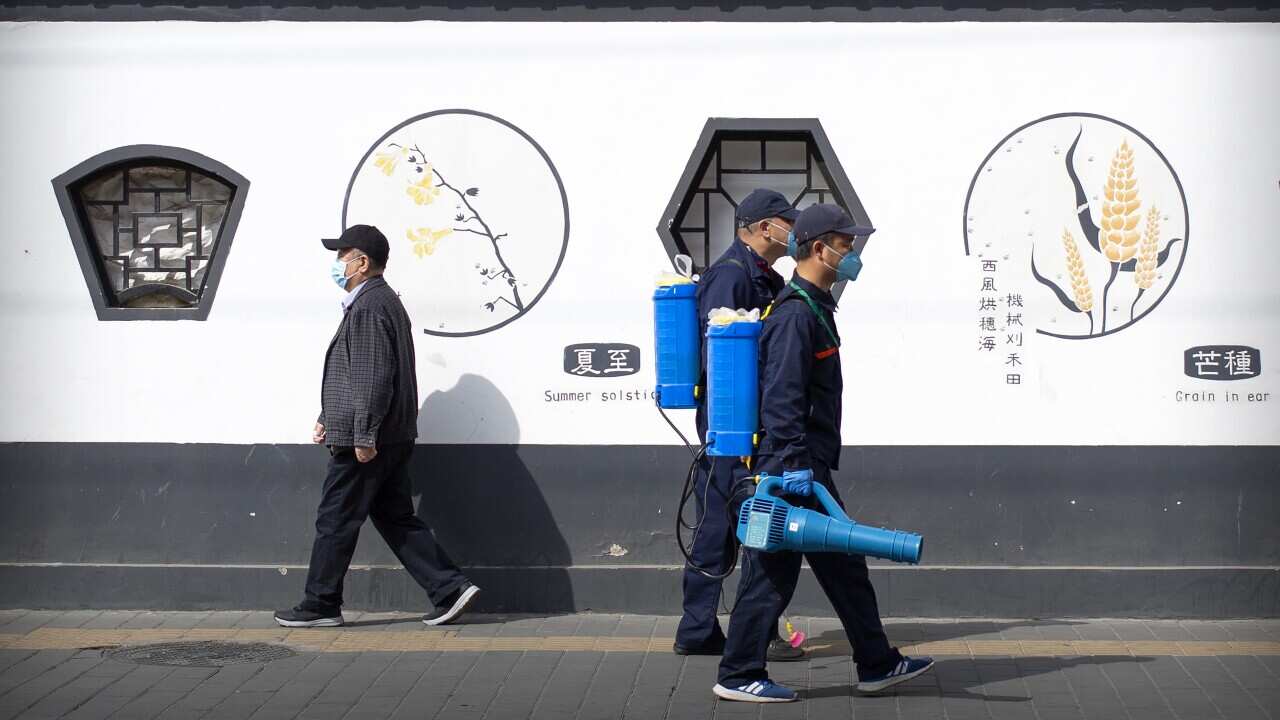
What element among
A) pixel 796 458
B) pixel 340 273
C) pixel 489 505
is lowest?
pixel 489 505

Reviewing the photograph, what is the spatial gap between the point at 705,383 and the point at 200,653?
2.67 metres

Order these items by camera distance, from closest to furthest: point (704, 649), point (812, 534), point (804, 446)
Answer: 1. point (812, 534)
2. point (804, 446)
3. point (704, 649)

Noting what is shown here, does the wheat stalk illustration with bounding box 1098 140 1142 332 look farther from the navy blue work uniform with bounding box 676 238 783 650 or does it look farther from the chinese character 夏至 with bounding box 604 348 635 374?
the chinese character 夏至 with bounding box 604 348 635 374

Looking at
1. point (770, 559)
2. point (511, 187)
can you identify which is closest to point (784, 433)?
point (770, 559)

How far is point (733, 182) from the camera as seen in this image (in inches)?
344

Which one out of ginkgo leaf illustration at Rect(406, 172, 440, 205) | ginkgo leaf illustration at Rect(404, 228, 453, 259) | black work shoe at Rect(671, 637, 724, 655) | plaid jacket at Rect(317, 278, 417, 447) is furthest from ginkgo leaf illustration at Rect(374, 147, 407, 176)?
black work shoe at Rect(671, 637, 724, 655)

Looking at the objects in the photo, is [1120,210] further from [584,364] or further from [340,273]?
[340,273]

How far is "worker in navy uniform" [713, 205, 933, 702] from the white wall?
1.74 m

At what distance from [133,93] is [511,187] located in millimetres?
2081

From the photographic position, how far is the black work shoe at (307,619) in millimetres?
8203

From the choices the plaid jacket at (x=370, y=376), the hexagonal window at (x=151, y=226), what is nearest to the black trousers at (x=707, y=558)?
the plaid jacket at (x=370, y=376)

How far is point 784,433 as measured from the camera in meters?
6.43

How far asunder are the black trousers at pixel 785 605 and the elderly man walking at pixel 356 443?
6.37 feet

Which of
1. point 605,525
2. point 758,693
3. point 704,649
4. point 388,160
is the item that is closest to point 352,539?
point 605,525
